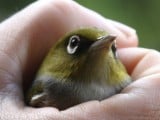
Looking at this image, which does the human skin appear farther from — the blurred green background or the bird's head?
the blurred green background

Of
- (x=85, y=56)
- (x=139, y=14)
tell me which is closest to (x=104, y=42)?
(x=85, y=56)

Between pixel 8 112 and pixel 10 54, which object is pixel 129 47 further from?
pixel 8 112

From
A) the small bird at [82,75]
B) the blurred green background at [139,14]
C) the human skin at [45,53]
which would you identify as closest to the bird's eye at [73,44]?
the small bird at [82,75]

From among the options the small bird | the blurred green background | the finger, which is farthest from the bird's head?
the blurred green background

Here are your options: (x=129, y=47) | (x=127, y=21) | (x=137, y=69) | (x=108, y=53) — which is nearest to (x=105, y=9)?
(x=127, y=21)

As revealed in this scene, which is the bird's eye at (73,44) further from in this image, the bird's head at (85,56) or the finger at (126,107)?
the finger at (126,107)

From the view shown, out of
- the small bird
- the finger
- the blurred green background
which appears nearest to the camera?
the finger

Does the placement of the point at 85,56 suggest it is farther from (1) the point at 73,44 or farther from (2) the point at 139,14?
(2) the point at 139,14
